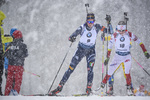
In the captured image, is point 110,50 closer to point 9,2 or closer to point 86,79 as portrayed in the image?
point 86,79

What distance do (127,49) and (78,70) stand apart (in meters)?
0.81

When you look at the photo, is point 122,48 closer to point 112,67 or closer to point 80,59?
point 112,67

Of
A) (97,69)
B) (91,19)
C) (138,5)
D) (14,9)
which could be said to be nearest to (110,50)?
(97,69)

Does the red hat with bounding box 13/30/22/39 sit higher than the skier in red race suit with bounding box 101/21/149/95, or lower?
higher

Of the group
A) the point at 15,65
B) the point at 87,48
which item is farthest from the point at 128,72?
the point at 15,65

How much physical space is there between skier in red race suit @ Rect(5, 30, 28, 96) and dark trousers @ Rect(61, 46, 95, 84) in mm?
727

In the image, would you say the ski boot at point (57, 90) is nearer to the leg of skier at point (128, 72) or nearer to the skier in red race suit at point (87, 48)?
the skier in red race suit at point (87, 48)

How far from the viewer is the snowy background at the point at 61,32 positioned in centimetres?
246

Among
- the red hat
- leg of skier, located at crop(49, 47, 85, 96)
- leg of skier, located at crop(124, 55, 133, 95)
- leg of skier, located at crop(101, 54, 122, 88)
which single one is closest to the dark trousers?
leg of skier, located at crop(49, 47, 85, 96)

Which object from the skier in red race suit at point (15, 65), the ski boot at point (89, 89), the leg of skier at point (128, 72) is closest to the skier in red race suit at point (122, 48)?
the leg of skier at point (128, 72)

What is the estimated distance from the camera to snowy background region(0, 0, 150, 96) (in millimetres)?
2461

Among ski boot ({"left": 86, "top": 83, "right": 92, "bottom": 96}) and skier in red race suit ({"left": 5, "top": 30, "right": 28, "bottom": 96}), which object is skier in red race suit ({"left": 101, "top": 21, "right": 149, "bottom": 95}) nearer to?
ski boot ({"left": 86, "top": 83, "right": 92, "bottom": 96})

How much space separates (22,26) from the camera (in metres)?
2.66

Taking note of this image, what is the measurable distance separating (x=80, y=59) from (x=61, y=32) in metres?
0.54
